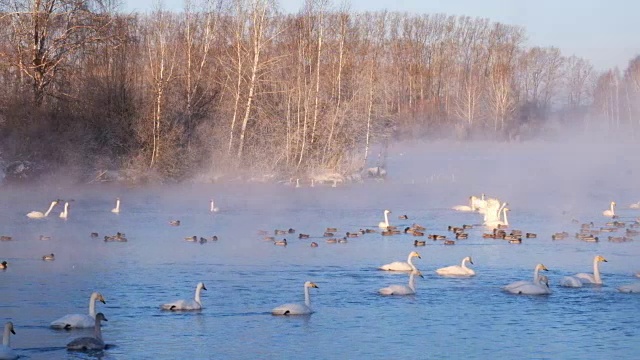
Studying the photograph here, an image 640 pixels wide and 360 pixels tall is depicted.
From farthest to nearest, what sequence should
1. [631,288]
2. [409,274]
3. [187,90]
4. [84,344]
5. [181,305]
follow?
[187,90] < [409,274] < [631,288] < [181,305] < [84,344]

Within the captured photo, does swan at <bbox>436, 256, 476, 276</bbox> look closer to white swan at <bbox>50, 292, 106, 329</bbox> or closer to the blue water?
the blue water

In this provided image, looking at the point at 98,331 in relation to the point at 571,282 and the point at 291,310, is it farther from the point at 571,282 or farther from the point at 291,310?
the point at 571,282

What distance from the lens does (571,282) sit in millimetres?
16000

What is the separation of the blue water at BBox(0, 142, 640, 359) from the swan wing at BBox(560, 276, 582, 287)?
15 cm

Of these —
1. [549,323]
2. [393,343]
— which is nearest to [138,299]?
[393,343]

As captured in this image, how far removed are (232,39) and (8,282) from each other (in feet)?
86.6

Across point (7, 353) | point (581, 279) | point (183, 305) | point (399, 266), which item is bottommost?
point (7, 353)

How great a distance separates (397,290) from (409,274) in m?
2.13

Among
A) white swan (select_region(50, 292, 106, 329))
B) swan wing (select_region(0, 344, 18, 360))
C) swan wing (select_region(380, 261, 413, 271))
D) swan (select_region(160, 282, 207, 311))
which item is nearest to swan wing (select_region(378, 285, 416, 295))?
swan wing (select_region(380, 261, 413, 271))

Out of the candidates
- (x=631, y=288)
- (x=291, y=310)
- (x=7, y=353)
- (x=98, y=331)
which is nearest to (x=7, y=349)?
(x=7, y=353)

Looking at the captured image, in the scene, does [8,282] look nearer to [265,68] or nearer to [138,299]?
[138,299]

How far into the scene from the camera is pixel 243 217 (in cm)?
2622

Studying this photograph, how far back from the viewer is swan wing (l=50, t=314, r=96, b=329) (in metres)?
12.4

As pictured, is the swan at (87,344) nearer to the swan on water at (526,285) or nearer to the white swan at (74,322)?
the white swan at (74,322)
